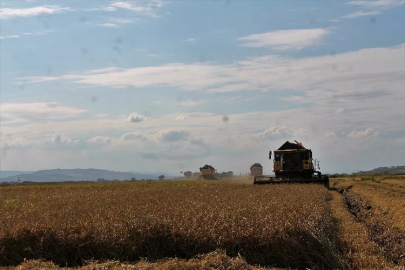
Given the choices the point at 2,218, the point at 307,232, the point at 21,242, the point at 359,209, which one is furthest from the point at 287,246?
the point at 359,209

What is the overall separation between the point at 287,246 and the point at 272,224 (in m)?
0.63

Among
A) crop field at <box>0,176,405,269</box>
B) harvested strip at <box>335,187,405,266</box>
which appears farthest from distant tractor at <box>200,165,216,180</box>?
crop field at <box>0,176,405,269</box>

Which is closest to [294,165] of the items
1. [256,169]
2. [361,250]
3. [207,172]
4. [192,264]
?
[361,250]

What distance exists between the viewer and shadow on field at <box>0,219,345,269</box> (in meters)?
9.66

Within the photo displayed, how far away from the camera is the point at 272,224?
33.1ft

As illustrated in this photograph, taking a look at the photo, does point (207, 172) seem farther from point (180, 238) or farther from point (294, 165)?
point (180, 238)

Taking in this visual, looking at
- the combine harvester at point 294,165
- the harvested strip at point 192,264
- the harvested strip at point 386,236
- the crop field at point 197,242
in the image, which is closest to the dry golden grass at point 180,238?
the crop field at point 197,242

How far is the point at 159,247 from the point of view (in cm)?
1026

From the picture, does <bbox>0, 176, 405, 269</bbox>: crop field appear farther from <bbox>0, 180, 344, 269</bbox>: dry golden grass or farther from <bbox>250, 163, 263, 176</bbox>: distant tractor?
<bbox>250, 163, 263, 176</bbox>: distant tractor

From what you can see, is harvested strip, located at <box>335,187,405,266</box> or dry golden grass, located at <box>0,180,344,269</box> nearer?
dry golden grass, located at <box>0,180,344,269</box>

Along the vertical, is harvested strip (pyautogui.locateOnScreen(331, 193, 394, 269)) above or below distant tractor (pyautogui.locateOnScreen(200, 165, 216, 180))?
below

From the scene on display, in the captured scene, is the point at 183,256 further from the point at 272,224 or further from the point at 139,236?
the point at 272,224

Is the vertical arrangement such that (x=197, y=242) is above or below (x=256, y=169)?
below

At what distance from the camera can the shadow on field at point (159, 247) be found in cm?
966
